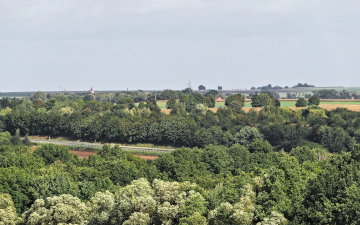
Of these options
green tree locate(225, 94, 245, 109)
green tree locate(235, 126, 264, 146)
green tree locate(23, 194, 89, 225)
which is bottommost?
green tree locate(235, 126, 264, 146)

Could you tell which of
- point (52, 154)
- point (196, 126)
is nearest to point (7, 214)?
point (52, 154)

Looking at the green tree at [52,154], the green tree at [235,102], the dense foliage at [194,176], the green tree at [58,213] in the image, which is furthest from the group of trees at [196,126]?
the green tree at [58,213]

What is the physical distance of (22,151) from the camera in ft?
298

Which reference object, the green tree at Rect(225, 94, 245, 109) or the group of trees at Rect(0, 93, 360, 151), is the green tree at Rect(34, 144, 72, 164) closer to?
the group of trees at Rect(0, 93, 360, 151)

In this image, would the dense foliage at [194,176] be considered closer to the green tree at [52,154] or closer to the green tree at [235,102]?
the green tree at [52,154]

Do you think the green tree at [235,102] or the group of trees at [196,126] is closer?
the group of trees at [196,126]

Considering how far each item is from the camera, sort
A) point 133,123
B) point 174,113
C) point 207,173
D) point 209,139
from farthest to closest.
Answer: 1. point 174,113
2. point 133,123
3. point 209,139
4. point 207,173

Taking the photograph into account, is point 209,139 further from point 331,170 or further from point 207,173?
point 331,170

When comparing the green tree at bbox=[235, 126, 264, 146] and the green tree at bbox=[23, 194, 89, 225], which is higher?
the green tree at bbox=[23, 194, 89, 225]

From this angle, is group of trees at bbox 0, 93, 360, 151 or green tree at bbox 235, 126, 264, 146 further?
green tree at bbox 235, 126, 264, 146

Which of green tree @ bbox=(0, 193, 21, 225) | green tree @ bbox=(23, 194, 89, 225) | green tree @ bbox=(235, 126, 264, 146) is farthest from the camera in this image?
green tree @ bbox=(235, 126, 264, 146)

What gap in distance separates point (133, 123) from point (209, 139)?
21.0 meters

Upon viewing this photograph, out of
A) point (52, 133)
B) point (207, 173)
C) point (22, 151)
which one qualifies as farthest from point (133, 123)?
point (207, 173)

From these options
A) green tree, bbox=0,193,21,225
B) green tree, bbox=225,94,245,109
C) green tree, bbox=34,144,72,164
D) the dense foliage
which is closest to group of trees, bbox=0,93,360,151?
the dense foliage
